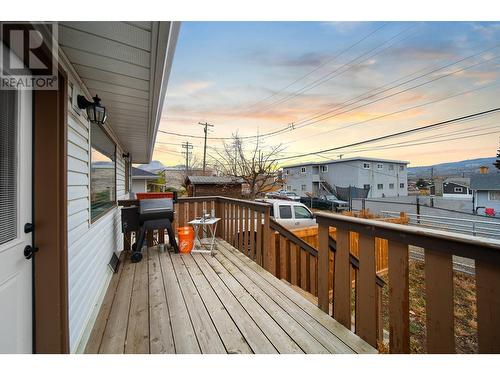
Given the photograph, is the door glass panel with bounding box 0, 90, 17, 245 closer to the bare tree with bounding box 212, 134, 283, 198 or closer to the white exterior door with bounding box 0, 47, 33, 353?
the white exterior door with bounding box 0, 47, 33, 353

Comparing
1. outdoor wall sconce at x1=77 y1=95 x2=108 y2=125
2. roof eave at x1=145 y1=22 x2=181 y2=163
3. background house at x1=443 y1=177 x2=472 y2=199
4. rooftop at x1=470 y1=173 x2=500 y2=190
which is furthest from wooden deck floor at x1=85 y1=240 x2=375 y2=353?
background house at x1=443 y1=177 x2=472 y2=199

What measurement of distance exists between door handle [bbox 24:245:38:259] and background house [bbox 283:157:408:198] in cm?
2450

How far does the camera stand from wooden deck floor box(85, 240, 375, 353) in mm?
1652

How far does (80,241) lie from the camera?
1.90 m

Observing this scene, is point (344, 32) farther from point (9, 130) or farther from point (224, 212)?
point (9, 130)

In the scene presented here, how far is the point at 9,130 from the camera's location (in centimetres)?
117

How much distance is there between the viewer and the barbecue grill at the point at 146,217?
3.67 meters

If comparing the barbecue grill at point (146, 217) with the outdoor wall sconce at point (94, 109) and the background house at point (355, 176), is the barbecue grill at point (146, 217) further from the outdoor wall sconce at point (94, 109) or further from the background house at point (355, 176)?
the background house at point (355, 176)

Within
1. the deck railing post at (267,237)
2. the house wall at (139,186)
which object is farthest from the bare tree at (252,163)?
the deck railing post at (267,237)

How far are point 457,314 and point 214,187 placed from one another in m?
11.1

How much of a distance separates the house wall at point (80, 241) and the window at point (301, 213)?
196 inches

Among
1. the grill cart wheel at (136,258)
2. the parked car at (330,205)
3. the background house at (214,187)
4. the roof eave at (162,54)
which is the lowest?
the parked car at (330,205)

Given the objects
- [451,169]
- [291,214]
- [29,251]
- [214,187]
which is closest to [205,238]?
[291,214]
